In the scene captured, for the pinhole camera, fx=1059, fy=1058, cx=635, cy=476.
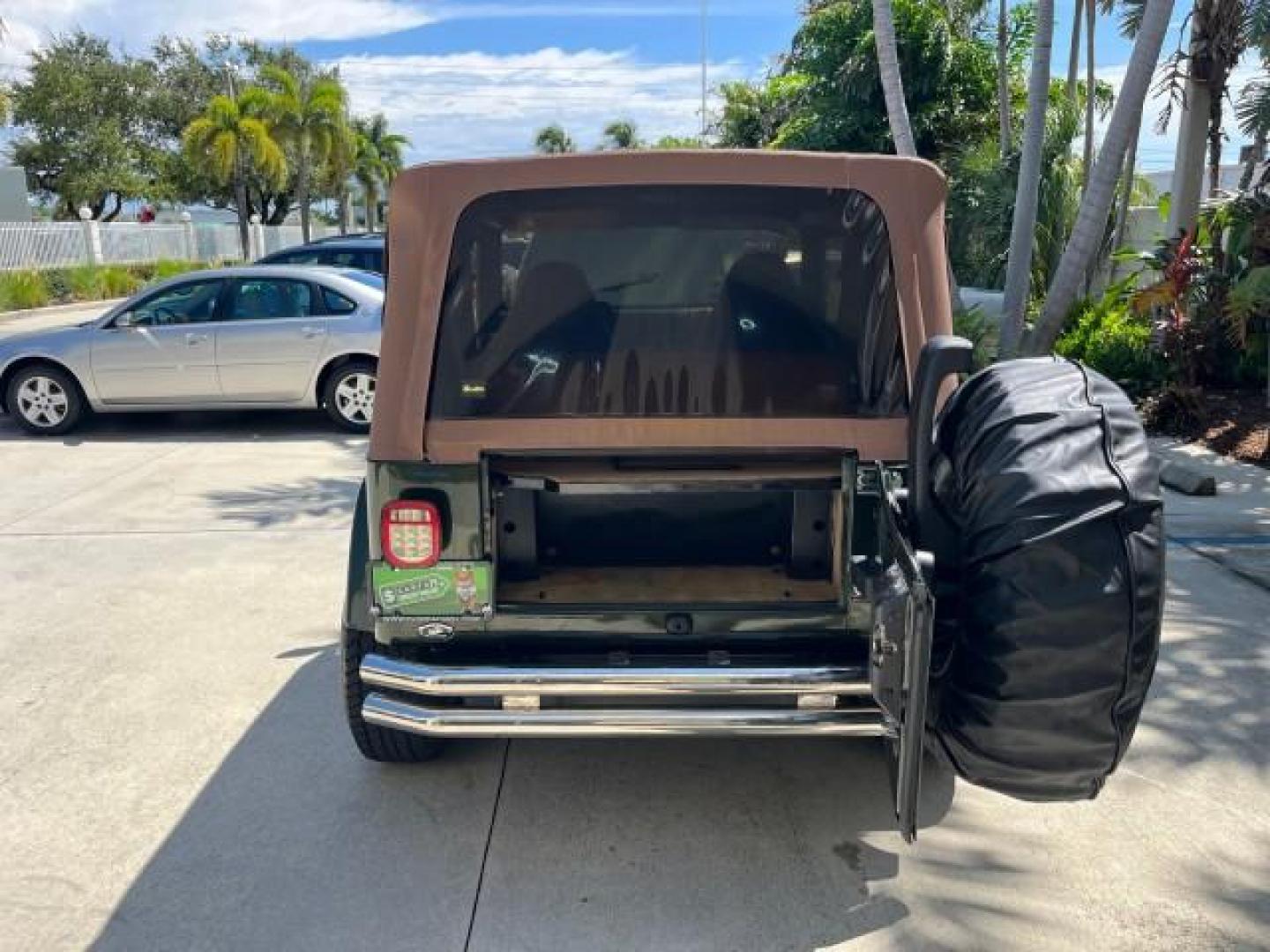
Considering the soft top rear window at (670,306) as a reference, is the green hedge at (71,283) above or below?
below

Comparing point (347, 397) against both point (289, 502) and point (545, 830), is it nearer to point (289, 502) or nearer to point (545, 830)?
point (289, 502)

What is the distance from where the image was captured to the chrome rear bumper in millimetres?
2912

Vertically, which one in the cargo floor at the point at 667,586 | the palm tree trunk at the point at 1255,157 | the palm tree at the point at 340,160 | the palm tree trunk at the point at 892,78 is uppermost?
the palm tree at the point at 340,160

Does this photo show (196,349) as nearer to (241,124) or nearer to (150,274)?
→ (150,274)

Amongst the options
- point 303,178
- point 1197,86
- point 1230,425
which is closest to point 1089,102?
point 1197,86

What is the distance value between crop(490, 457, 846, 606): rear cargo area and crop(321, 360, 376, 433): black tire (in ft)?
20.7

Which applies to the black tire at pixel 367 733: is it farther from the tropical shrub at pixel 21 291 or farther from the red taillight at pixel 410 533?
the tropical shrub at pixel 21 291

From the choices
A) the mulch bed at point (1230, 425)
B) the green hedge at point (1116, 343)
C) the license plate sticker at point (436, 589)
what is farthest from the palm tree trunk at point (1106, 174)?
the license plate sticker at point (436, 589)

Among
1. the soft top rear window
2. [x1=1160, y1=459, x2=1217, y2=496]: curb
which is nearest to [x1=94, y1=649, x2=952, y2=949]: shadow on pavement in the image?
the soft top rear window

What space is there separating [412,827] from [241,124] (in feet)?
110

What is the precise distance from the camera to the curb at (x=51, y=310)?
834 inches

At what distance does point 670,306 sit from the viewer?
129 inches

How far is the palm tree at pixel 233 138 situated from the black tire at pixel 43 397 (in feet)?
83.9

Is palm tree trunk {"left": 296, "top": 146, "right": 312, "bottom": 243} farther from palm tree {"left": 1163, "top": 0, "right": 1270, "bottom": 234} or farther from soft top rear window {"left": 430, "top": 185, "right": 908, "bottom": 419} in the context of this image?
soft top rear window {"left": 430, "top": 185, "right": 908, "bottom": 419}
